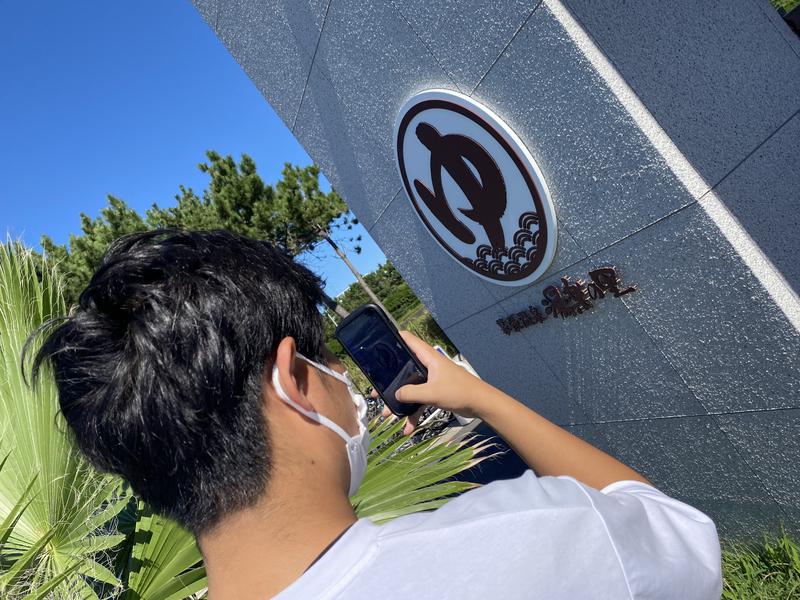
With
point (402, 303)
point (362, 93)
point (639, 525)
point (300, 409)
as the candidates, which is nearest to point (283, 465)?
point (300, 409)

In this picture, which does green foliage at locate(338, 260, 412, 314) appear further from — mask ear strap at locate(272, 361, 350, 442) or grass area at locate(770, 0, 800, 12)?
mask ear strap at locate(272, 361, 350, 442)

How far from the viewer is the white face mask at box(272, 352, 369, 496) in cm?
97

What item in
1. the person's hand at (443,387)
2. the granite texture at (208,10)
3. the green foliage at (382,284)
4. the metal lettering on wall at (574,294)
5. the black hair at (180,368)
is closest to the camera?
the black hair at (180,368)

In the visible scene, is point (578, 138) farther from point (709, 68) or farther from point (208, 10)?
point (208, 10)

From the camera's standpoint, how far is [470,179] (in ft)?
9.86

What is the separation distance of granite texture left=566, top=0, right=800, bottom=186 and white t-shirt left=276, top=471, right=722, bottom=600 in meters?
1.85

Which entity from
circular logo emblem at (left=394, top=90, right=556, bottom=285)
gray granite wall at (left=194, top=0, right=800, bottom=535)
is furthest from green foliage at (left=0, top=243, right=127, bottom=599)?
gray granite wall at (left=194, top=0, right=800, bottom=535)

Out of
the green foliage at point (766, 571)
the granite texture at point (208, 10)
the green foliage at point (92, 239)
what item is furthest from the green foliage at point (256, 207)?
the green foliage at point (766, 571)

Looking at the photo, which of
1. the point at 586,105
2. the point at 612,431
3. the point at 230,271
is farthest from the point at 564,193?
the point at 230,271

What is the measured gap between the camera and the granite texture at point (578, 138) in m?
2.28

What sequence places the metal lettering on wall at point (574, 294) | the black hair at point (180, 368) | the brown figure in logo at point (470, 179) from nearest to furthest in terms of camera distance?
the black hair at point (180, 368), the metal lettering on wall at point (574, 294), the brown figure in logo at point (470, 179)

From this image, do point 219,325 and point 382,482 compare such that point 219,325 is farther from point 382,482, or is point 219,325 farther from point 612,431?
point 612,431

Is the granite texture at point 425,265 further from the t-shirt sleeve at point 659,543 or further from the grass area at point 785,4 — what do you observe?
the grass area at point 785,4

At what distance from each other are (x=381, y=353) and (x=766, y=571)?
2461 mm
